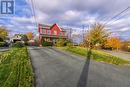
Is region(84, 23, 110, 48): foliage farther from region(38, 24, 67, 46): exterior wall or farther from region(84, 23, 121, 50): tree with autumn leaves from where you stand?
region(38, 24, 67, 46): exterior wall

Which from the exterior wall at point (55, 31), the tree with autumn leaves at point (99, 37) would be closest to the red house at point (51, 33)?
the exterior wall at point (55, 31)

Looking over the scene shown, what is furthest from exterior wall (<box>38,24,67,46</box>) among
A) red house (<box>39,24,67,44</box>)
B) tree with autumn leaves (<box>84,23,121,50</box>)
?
tree with autumn leaves (<box>84,23,121,50</box>)

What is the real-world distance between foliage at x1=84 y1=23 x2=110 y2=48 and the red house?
57.4 ft

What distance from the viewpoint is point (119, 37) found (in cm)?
4459

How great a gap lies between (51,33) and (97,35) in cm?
2161

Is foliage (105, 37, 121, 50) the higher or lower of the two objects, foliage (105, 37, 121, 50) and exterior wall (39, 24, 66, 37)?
the lower

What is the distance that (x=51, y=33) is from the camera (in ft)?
174

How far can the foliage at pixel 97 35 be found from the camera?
36588 millimetres

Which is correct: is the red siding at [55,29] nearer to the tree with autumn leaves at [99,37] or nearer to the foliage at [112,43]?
the tree with autumn leaves at [99,37]

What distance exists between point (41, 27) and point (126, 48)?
29553mm

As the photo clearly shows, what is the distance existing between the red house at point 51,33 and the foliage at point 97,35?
57.4ft

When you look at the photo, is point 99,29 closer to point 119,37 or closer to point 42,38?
point 119,37

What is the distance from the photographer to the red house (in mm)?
50222

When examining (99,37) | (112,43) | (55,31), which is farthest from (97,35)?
(55,31)
